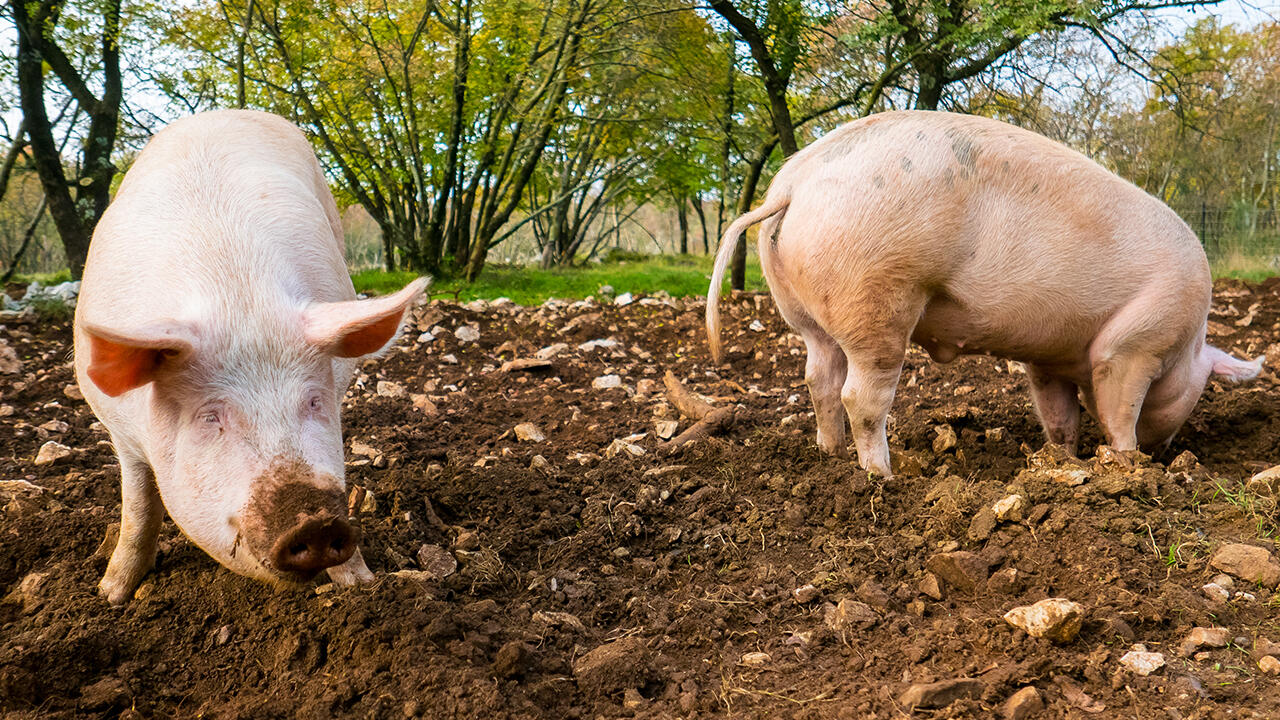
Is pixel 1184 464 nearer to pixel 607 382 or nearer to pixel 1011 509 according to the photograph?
pixel 1011 509

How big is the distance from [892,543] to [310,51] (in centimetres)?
1124

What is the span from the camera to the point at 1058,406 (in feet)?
15.6

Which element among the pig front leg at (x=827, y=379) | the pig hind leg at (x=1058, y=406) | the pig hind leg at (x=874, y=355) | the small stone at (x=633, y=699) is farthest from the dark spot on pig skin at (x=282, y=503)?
the pig hind leg at (x=1058, y=406)

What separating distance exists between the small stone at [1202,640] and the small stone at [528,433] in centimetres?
310

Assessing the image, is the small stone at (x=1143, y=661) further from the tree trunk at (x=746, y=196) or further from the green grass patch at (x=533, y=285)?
the green grass patch at (x=533, y=285)

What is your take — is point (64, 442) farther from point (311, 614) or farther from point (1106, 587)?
point (1106, 587)

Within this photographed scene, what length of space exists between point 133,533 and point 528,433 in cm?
217

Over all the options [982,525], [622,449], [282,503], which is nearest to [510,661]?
[282,503]

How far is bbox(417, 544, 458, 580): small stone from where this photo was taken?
2.95 m

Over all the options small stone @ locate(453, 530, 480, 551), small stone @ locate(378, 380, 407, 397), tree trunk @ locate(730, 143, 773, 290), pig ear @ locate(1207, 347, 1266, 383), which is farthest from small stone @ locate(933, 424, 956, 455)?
tree trunk @ locate(730, 143, 773, 290)

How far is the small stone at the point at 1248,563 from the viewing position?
8.55 feet

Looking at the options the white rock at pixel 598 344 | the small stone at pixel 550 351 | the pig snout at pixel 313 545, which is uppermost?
the pig snout at pixel 313 545

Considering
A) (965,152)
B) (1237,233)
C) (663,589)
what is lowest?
(663,589)

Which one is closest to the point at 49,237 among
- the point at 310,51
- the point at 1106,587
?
the point at 310,51
